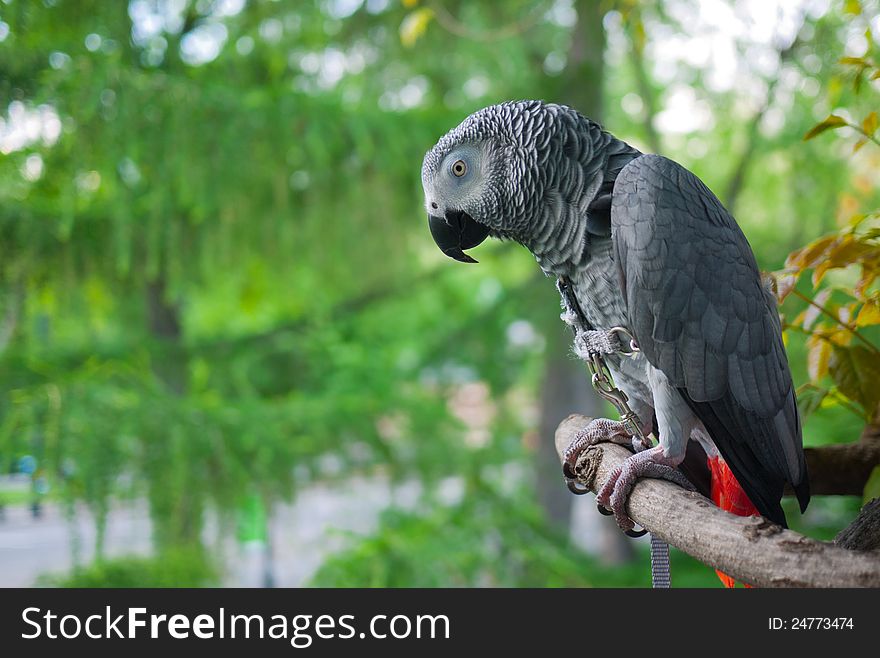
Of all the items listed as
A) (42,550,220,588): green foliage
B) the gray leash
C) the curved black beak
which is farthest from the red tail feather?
(42,550,220,588): green foliage

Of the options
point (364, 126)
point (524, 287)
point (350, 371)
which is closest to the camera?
point (364, 126)

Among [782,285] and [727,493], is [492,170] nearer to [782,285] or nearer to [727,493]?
[782,285]

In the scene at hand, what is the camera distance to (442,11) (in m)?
2.54

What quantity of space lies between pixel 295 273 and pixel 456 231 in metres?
1.62

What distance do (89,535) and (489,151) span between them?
2.05 metres

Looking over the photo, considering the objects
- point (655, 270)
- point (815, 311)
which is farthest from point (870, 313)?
point (655, 270)

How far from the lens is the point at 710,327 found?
884mm

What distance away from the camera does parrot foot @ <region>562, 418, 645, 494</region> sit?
1.03 m

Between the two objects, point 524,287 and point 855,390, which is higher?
point 524,287

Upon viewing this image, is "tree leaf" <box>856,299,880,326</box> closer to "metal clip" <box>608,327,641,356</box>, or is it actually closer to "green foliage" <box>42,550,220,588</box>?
"metal clip" <box>608,327,641,356</box>

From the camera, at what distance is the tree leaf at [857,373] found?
977 millimetres
